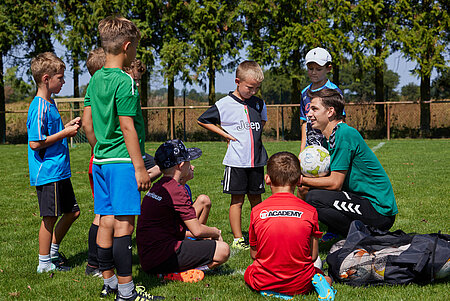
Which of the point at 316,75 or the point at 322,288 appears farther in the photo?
the point at 316,75

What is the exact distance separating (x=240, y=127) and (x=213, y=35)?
2362 centimetres

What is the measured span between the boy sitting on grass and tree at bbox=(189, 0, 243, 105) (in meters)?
24.9

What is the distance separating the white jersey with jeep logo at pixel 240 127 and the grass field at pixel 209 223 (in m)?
1.06

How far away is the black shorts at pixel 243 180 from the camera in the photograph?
563 centimetres

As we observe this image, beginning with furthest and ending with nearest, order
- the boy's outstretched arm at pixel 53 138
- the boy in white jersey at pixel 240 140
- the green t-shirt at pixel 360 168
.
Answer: the boy in white jersey at pixel 240 140
the green t-shirt at pixel 360 168
the boy's outstretched arm at pixel 53 138

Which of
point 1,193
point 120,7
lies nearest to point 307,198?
point 1,193

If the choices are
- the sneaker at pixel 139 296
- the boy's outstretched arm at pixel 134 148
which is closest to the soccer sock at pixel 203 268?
the sneaker at pixel 139 296

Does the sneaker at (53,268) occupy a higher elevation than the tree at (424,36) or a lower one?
lower

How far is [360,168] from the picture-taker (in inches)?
189

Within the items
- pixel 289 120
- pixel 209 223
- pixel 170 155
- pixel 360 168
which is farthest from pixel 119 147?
pixel 289 120

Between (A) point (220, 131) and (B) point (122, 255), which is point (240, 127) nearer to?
(A) point (220, 131)

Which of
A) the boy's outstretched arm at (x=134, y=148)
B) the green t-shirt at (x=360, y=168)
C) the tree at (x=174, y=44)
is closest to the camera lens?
the boy's outstretched arm at (x=134, y=148)

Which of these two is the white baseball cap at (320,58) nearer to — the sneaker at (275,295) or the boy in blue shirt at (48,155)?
the boy in blue shirt at (48,155)

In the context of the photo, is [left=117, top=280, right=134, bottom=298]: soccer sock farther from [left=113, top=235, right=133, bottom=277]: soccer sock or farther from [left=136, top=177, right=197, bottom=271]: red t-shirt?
[left=136, top=177, right=197, bottom=271]: red t-shirt
